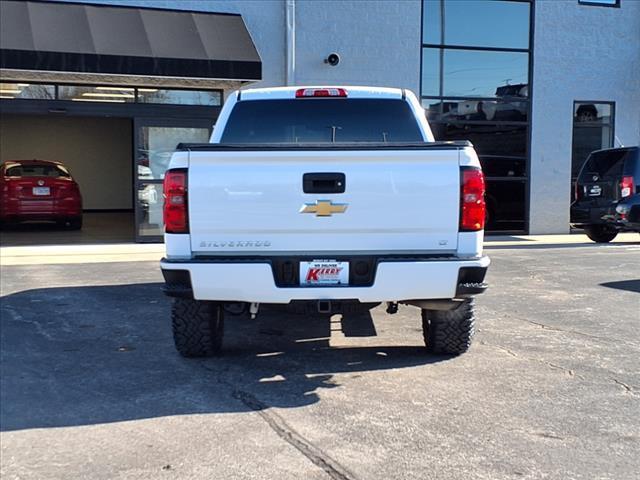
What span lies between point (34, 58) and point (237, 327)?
6.97 m

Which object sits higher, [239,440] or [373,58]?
[373,58]

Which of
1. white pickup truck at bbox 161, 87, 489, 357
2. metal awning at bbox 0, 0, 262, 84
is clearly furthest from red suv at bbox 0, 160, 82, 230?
white pickup truck at bbox 161, 87, 489, 357

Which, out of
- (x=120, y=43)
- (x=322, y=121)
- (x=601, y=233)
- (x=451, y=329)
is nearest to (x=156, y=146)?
(x=120, y=43)

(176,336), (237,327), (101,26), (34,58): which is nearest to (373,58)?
(101,26)

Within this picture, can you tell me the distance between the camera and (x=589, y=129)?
16422 mm

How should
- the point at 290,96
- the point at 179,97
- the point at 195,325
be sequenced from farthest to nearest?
the point at 179,97 → the point at 290,96 → the point at 195,325

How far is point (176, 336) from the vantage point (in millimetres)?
5219

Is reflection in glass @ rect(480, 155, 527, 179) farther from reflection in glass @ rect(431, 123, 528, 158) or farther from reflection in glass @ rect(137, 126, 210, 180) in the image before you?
reflection in glass @ rect(137, 126, 210, 180)

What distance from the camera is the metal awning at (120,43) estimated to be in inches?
444

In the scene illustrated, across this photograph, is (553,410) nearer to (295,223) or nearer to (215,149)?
(295,223)

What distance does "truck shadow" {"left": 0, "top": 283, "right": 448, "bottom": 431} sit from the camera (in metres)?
4.36

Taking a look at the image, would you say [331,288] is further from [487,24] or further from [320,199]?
[487,24]

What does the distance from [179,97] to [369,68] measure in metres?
4.00

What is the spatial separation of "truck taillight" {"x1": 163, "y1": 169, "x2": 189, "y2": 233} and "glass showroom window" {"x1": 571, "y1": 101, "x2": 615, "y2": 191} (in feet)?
44.9
